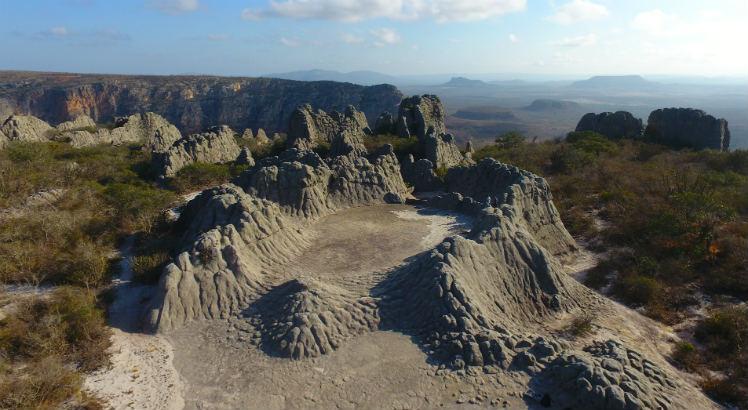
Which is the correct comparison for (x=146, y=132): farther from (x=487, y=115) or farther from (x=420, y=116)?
(x=487, y=115)

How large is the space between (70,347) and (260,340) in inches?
201

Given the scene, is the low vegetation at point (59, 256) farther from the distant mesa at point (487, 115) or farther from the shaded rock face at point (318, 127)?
the distant mesa at point (487, 115)

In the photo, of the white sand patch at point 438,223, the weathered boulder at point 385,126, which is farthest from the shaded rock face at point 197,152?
the white sand patch at point 438,223

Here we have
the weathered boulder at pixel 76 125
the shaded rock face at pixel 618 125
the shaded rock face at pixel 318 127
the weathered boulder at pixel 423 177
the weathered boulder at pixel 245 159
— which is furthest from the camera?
the shaded rock face at pixel 618 125

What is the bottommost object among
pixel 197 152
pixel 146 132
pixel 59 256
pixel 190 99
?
pixel 59 256

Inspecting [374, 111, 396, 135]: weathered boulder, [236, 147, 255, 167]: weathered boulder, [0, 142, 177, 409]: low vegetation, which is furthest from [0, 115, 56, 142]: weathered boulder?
[374, 111, 396, 135]: weathered boulder

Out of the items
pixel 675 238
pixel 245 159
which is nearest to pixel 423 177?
pixel 245 159

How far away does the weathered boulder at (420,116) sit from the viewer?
40.3 metres

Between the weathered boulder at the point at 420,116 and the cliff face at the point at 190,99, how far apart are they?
170 feet

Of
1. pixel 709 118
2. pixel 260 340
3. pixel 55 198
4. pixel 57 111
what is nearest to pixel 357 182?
pixel 260 340

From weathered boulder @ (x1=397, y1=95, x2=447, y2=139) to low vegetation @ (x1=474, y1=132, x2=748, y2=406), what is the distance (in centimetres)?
1285

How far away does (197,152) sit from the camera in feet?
105

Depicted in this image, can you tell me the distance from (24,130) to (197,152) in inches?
658

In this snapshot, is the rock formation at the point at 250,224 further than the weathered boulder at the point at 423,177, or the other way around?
the weathered boulder at the point at 423,177
